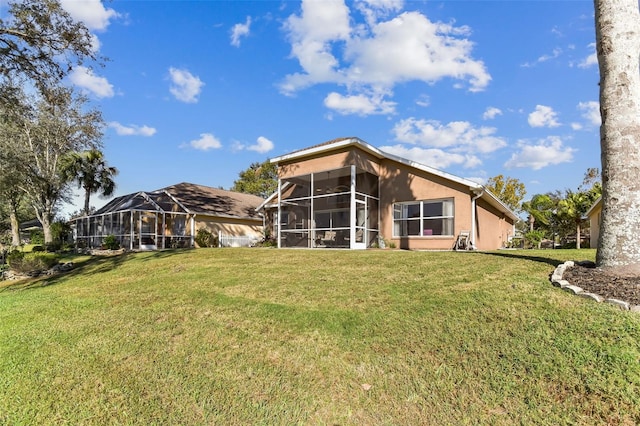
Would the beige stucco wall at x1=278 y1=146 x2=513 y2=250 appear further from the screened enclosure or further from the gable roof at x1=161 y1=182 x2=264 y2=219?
the screened enclosure

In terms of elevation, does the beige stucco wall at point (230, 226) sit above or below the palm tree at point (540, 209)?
below

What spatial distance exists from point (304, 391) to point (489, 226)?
16.7 m

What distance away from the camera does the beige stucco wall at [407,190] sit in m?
14.7

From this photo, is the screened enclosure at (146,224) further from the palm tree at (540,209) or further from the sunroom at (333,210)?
the palm tree at (540,209)

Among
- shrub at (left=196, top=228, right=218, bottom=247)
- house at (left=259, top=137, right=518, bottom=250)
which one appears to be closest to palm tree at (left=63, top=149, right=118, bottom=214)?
shrub at (left=196, top=228, right=218, bottom=247)

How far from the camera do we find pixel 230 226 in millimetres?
25953

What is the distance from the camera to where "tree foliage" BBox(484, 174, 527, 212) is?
35375 millimetres

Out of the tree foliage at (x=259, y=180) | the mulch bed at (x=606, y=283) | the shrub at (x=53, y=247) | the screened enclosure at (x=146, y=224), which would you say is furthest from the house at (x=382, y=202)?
the tree foliage at (x=259, y=180)

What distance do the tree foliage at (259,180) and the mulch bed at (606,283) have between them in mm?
37977

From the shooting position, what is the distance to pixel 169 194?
960 inches

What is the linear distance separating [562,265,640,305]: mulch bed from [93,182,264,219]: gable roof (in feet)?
68.9

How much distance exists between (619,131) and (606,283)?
104 inches

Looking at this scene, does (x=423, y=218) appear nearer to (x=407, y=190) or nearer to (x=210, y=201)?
(x=407, y=190)

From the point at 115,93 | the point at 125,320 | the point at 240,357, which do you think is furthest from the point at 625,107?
the point at 115,93
